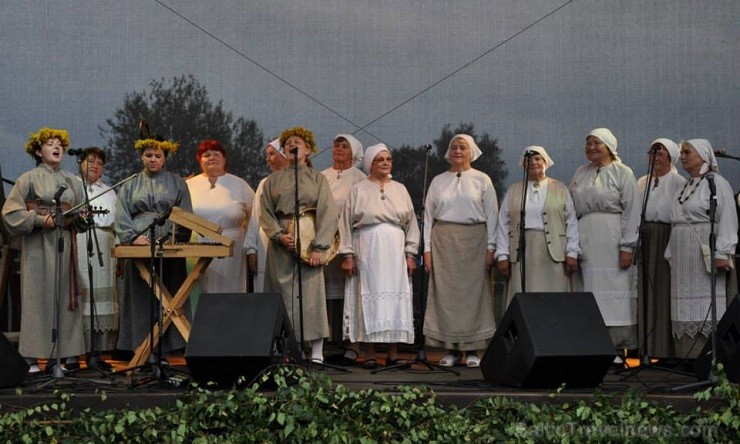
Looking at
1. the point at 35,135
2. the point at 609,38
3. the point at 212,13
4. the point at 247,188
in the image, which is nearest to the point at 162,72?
the point at 212,13

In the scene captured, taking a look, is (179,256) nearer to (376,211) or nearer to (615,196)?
(376,211)

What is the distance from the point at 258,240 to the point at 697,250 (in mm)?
2970

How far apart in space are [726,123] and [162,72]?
430 centimetres

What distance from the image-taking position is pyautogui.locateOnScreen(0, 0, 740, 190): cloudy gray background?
831 centimetres

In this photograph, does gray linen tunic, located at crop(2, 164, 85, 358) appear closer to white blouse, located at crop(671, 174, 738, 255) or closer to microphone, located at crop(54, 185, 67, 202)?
microphone, located at crop(54, 185, 67, 202)

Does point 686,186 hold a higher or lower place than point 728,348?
higher

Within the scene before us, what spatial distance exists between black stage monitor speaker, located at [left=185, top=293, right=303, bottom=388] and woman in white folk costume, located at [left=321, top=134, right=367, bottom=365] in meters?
1.77

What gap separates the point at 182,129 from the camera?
8719mm

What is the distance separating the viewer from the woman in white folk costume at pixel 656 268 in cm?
733

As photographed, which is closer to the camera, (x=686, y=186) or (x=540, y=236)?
(x=686, y=186)

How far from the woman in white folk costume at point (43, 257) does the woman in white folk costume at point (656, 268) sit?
145 inches

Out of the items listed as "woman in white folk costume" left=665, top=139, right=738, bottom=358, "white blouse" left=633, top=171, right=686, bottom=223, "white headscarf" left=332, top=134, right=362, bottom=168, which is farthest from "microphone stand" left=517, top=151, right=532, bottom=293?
"white headscarf" left=332, top=134, right=362, bottom=168

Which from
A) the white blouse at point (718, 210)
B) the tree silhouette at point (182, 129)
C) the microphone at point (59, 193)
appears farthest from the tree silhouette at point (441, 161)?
the microphone at point (59, 193)

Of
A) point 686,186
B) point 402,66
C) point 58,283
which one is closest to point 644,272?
point 686,186
